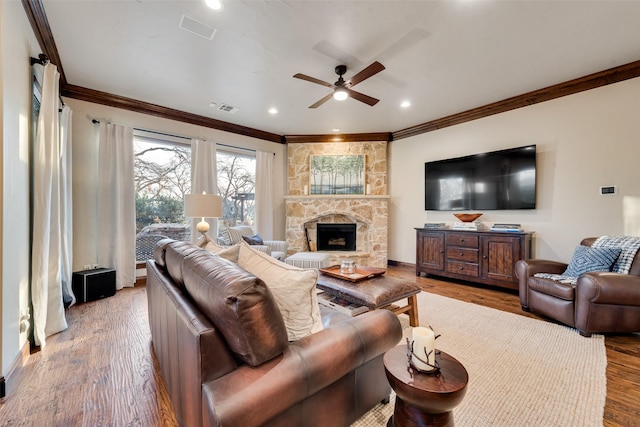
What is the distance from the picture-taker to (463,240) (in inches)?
162

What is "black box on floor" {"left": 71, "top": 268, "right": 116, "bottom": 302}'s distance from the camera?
3.26 meters

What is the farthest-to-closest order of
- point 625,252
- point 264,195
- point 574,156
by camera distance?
point 264,195, point 574,156, point 625,252

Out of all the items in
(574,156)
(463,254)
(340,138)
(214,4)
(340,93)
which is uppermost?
(214,4)

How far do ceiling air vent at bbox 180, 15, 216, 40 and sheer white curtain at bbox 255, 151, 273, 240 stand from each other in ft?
9.59

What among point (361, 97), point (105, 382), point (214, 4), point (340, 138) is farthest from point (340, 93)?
point (105, 382)

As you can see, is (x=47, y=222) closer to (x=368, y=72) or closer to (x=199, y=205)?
(x=199, y=205)

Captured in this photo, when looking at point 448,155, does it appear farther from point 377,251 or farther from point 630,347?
point 630,347

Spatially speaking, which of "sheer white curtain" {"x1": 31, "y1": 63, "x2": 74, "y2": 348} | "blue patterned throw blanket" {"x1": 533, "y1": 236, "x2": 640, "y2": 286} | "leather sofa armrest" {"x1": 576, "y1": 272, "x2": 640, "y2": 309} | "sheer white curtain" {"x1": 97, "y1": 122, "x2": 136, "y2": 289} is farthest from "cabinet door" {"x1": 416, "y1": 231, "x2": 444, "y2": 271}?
"sheer white curtain" {"x1": 31, "y1": 63, "x2": 74, "y2": 348}

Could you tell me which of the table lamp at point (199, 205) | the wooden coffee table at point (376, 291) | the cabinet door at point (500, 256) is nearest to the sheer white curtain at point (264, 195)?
the table lamp at point (199, 205)

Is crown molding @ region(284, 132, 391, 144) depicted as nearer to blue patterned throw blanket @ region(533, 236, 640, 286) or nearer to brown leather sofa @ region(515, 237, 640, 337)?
blue patterned throw blanket @ region(533, 236, 640, 286)

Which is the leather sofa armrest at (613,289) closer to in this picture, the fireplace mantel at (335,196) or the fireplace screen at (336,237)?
the fireplace mantel at (335,196)

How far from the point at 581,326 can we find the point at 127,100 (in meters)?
6.10

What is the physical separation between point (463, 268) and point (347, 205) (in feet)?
8.10

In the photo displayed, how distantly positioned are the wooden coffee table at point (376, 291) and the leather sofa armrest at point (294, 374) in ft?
2.56
